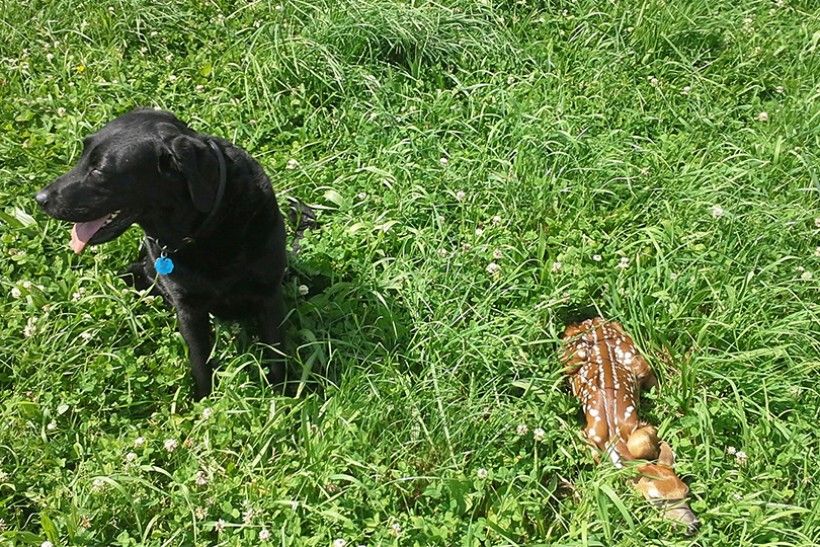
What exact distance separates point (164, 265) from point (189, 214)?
207mm

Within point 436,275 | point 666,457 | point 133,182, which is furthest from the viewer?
point 436,275

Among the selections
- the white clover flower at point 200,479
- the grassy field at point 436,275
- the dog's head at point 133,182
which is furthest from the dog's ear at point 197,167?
the white clover flower at point 200,479

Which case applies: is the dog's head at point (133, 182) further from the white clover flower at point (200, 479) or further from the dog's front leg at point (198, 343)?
the white clover flower at point (200, 479)

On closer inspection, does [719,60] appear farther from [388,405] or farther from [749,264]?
[388,405]

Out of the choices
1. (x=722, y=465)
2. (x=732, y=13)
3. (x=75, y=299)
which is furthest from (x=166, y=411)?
(x=732, y=13)

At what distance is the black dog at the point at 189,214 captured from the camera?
7.61ft

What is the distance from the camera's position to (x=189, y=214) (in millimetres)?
2438

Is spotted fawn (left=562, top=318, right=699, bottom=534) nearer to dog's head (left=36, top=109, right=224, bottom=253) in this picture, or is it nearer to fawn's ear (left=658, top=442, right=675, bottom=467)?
fawn's ear (left=658, top=442, right=675, bottom=467)

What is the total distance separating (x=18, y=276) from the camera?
3.05 metres

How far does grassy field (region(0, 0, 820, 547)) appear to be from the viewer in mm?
2377

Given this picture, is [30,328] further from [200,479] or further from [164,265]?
[200,479]

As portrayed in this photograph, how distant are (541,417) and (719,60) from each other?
2.69m

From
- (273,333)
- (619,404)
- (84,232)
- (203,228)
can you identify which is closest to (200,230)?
(203,228)

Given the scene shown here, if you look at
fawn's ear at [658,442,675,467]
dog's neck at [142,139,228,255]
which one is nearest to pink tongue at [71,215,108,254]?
dog's neck at [142,139,228,255]
